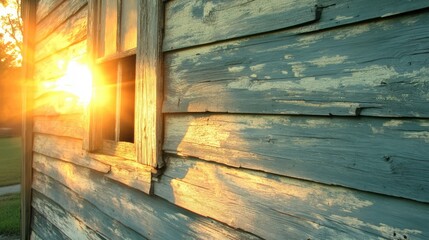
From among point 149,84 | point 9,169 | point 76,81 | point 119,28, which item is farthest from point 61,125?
point 9,169

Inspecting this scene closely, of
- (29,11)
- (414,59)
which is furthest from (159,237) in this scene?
(29,11)

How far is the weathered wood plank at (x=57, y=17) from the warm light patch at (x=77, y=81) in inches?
16.9

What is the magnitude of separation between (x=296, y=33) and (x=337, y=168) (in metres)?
0.47

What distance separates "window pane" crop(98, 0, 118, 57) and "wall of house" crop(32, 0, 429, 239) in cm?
83

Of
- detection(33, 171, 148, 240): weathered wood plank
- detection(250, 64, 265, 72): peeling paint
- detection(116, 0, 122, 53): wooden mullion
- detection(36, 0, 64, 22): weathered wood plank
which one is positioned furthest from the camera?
detection(36, 0, 64, 22): weathered wood plank

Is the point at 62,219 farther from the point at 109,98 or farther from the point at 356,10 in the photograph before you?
the point at 356,10

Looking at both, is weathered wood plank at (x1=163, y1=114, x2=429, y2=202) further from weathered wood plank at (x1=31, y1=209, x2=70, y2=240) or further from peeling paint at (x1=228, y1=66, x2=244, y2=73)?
weathered wood plank at (x1=31, y1=209, x2=70, y2=240)

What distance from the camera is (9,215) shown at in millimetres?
7004

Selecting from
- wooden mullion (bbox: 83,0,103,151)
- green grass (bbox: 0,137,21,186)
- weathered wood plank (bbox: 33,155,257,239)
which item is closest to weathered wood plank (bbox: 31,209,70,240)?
weathered wood plank (bbox: 33,155,257,239)

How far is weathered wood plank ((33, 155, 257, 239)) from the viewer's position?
64.3 inches

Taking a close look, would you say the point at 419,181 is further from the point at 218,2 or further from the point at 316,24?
the point at 218,2

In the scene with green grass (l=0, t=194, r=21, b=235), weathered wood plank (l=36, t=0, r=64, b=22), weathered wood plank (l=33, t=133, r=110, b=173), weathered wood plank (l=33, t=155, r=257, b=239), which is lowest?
green grass (l=0, t=194, r=21, b=235)

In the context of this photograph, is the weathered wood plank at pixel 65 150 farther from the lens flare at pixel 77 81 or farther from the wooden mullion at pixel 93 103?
the lens flare at pixel 77 81

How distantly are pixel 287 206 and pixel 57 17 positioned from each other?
10.5 feet
